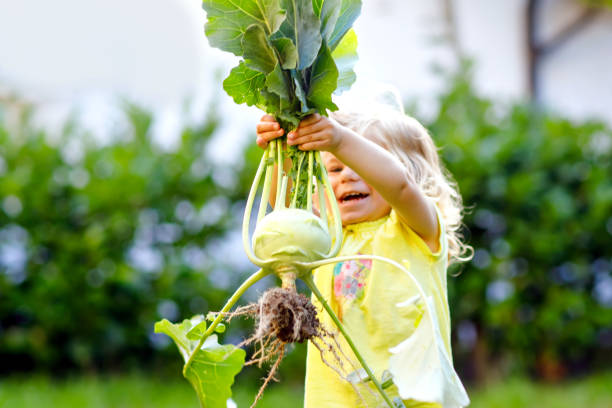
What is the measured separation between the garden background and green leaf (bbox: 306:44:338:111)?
2.95 metres

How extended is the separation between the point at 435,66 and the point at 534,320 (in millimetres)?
2321

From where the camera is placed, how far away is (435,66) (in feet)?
19.6

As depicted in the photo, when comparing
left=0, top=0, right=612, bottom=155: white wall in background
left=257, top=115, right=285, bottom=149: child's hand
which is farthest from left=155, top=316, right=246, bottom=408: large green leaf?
left=0, top=0, right=612, bottom=155: white wall in background

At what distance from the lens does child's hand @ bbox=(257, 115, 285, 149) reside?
182cm

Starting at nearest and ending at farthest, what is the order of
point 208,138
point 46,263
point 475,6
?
point 46,263, point 208,138, point 475,6

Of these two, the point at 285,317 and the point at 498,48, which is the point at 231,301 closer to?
the point at 285,317

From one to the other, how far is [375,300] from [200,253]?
114 inches

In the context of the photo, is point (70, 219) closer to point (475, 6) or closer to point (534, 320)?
point (534, 320)

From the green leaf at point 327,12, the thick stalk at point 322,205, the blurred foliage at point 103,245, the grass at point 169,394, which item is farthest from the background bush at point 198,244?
the green leaf at point 327,12

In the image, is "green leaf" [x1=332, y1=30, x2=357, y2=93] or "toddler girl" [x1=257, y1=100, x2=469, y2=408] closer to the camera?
"toddler girl" [x1=257, y1=100, x2=469, y2=408]

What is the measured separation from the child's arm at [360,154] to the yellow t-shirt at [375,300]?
0.77 feet

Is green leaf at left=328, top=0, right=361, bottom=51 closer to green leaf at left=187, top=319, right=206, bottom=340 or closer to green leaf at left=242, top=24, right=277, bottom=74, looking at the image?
green leaf at left=242, top=24, right=277, bottom=74

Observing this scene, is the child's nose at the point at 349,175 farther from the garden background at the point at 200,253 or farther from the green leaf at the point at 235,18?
the garden background at the point at 200,253

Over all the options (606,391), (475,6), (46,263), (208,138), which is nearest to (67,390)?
(46,263)
